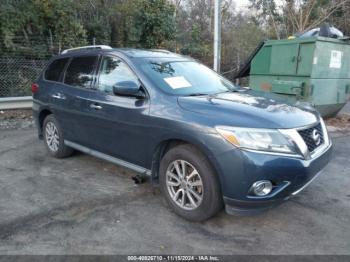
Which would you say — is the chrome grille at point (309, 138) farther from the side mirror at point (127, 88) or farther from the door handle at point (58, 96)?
the door handle at point (58, 96)

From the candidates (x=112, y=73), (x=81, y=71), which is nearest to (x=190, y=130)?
(x=112, y=73)

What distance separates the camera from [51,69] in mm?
5309

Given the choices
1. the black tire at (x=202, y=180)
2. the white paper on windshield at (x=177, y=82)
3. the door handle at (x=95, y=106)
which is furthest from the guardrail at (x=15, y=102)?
the black tire at (x=202, y=180)

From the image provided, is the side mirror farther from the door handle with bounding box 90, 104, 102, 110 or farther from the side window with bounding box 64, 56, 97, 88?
the side window with bounding box 64, 56, 97, 88

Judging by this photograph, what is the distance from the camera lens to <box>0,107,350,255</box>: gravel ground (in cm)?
289

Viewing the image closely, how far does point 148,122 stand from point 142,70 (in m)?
0.66

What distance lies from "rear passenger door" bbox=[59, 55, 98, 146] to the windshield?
0.98 meters

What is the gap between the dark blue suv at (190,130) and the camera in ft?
9.29

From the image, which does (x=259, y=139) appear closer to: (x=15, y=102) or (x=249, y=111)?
(x=249, y=111)

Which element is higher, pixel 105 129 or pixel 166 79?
pixel 166 79

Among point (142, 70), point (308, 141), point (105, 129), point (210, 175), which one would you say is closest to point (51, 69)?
point (105, 129)

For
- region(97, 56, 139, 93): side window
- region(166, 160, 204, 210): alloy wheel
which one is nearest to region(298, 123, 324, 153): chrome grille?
region(166, 160, 204, 210): alloy wheel

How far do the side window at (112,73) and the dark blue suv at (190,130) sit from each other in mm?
14

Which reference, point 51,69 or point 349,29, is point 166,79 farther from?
point 349,29
